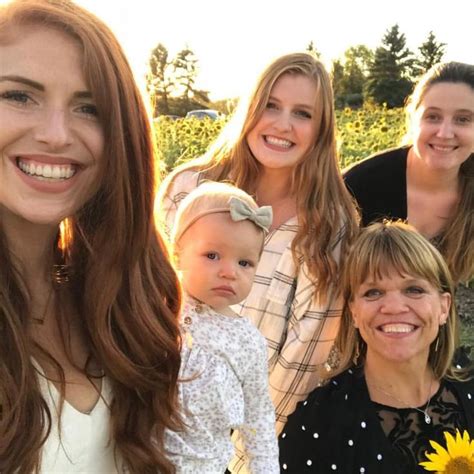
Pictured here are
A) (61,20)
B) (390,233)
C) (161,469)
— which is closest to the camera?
(61,20)

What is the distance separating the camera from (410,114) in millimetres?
3830

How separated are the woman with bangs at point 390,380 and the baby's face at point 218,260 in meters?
0.71

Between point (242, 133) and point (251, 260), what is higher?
point (242, 133)

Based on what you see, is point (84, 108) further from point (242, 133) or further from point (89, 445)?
point (242, 133)

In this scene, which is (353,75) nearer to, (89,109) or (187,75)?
(187,75)

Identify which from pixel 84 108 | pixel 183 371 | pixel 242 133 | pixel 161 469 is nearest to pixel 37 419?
pixel 161 469

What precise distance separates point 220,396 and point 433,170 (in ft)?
6.54

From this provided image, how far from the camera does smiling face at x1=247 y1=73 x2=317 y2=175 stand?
304 cm

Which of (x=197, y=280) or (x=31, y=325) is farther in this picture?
(x=197, y=280)

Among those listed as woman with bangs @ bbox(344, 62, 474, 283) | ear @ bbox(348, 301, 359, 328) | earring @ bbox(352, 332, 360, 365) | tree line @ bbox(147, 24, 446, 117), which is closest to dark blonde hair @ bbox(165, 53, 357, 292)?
ear @ bbox(348, 301, 359, 328)

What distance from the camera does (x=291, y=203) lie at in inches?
124

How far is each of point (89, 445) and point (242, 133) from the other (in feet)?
6.07

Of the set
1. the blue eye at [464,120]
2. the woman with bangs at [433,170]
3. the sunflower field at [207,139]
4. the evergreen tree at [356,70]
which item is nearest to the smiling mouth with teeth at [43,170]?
the woman with bangs at [433,170]

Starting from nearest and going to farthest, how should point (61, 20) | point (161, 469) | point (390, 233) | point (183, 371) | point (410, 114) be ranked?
point (61, 20)
point (161, 469)
point (183, 371)
point (390, 233)
point (410, 114)
